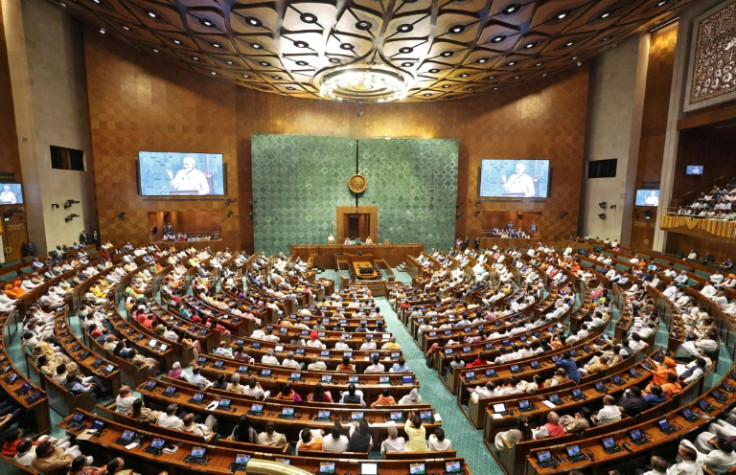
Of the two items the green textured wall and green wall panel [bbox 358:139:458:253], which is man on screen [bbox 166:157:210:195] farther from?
green wall panel [bbox 358:139:458:253]

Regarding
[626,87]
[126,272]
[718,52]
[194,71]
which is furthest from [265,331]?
[626,87]

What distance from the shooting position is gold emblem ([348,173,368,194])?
23.7 metres

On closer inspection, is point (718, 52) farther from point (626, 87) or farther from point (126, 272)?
→ point (126, 272)

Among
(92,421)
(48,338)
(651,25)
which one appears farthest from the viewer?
(651,25)

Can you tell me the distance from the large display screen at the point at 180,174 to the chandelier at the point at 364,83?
8.17 meters

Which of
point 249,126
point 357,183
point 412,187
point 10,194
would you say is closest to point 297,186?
point 357,183

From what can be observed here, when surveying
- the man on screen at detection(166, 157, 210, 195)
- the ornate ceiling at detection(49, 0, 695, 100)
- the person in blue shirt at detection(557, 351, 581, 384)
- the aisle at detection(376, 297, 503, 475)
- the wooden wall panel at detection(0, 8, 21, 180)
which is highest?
the ornate ceiling at detection(49, 0, 695, 100)

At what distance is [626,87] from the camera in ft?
65.6

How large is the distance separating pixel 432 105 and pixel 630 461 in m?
23.5

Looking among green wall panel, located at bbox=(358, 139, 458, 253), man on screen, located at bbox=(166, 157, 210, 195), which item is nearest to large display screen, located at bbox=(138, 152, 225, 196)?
man on screen, located at bbox=(166, 157, 210, 195)

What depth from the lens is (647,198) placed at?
63.5 ft

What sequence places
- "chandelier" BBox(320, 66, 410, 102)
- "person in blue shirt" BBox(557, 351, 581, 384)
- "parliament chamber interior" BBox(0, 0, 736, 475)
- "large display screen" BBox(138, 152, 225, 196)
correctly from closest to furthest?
"parliament chamber interior" BBox(0, 0, 736, 475), "person in blue shirt" BBox(557, 351, 581, 384), "chandelier" BBox(320, 66, 410, 102), "large display screen" BBox(138, 152, 225, 196)

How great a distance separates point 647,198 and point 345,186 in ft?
57.2

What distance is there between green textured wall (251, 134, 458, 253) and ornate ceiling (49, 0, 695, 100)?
4480mm
